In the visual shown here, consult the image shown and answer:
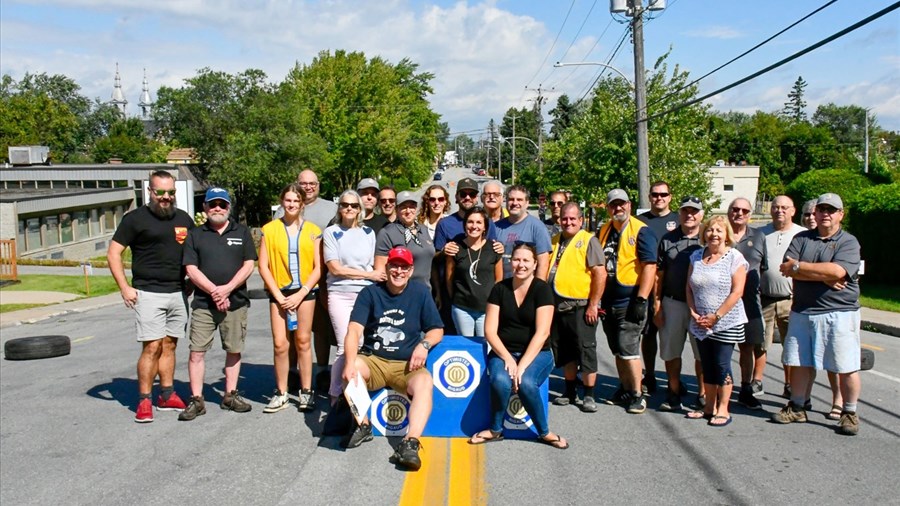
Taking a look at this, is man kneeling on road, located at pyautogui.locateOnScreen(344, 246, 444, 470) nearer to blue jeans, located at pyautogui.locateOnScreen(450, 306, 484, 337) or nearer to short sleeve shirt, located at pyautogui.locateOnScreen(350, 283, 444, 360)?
short sleeve shirt, located at pyautogui.locateOnScreen(350, 283, 444, 360)

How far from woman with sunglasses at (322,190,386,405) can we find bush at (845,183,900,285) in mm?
15027

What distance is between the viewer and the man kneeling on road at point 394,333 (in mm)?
6051

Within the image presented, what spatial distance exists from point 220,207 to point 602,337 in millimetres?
7128

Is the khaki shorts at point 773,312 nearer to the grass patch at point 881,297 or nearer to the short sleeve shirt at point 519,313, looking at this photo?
the short sleeve shirt at point 519,313

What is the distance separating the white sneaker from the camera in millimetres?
6996

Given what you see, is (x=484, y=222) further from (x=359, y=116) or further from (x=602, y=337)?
(x=359, y=116)

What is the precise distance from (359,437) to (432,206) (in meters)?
2.57

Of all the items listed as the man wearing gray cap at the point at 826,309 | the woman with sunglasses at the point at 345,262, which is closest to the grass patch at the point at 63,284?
the woman with sunglasses at the point at 345,262

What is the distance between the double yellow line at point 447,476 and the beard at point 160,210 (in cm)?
300

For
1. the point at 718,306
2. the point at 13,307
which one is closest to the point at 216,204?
the point at 718,306

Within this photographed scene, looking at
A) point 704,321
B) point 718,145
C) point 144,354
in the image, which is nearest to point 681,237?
point 704,321

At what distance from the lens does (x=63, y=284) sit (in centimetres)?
2333

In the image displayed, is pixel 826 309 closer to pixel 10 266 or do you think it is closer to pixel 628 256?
pixel 628 256

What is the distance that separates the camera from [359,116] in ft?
185
